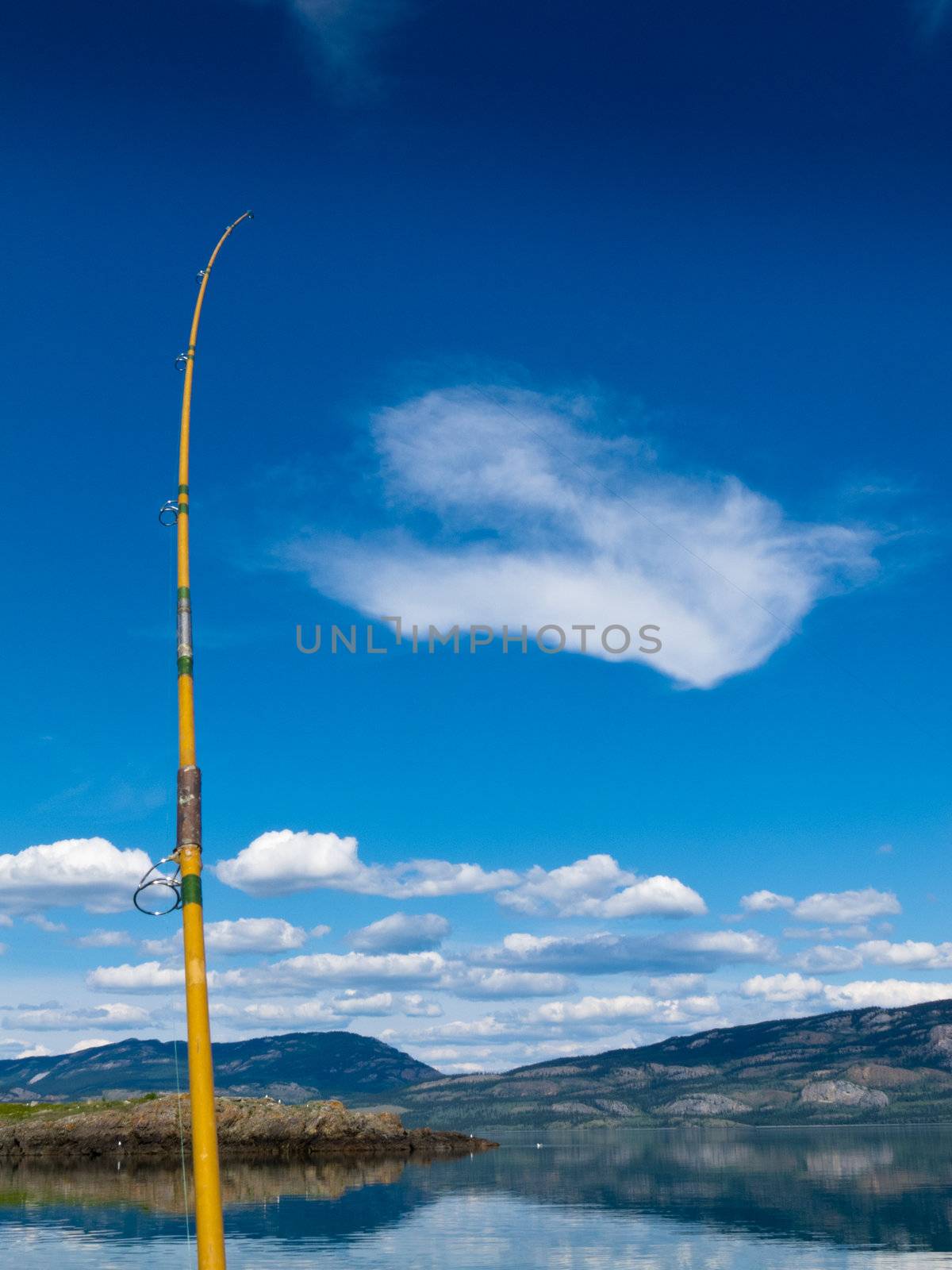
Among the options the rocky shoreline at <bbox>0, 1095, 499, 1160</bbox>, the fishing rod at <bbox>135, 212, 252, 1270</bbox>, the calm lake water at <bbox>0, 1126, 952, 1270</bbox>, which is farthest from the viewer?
the rocky shoreline at <bbox>0, 1095, 499, 1160</bbox>

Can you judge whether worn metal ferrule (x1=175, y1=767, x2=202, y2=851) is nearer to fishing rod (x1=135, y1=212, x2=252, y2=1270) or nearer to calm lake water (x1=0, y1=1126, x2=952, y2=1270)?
fishing rod (x1=135, y1=212, x2=252, y2=1270)

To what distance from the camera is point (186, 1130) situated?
570 feet

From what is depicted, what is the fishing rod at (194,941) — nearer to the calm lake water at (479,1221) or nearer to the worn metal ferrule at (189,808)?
the worn metal ferrule at (189,808)

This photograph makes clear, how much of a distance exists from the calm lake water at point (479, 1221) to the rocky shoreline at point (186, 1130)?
A: 33.2 meters

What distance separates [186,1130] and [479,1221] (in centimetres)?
10549

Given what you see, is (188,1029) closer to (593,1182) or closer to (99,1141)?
(593,1182)

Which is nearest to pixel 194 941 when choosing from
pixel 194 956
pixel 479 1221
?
pixel 194 956

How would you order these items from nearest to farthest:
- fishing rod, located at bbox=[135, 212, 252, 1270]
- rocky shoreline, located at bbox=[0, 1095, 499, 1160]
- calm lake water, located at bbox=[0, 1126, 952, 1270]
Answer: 1. fishing rod, located at bbox=[135, 212, 252, 1270]
2. calm lake water, located at bbox=[0, 1126, 952, 1270]
3. rocky shoreline, located at bbox=[0, 1095, 499, 1160]

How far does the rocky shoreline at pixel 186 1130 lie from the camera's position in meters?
182

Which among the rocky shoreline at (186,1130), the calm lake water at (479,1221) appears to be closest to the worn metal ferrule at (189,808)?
the calm lake water at (479,1221)

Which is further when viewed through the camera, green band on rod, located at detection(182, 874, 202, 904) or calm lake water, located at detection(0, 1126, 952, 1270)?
calm lake water, located at detection(0, 1126, 952, 1270)

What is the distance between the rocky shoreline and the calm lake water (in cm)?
3325

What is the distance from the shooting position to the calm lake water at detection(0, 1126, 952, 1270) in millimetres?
61438

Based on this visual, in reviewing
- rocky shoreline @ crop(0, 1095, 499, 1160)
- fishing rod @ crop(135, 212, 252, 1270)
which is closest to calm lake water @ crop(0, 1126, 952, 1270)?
rocky shoreline @ crop(0, 1095, 499, 1160)
